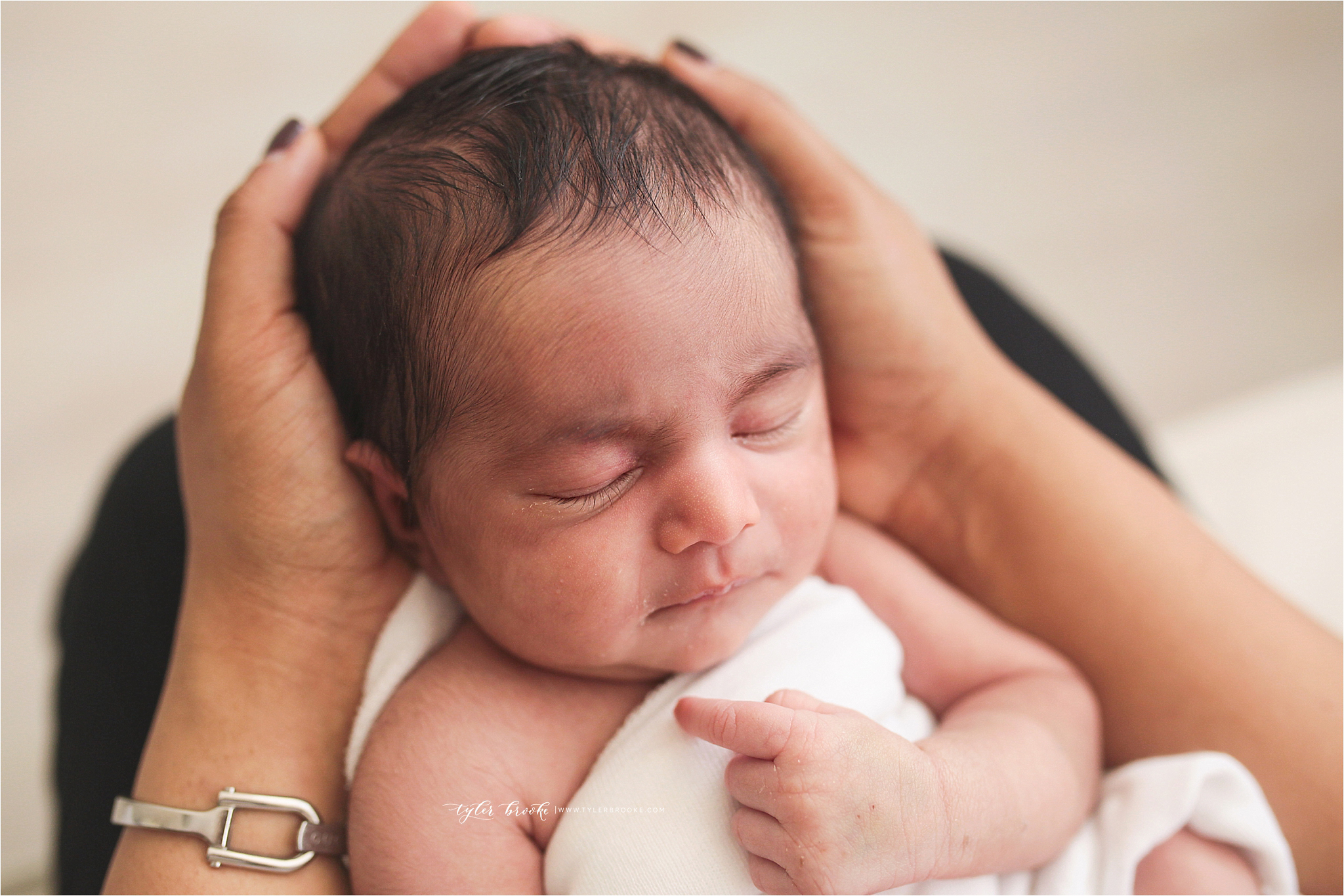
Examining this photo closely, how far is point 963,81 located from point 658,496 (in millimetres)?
2265

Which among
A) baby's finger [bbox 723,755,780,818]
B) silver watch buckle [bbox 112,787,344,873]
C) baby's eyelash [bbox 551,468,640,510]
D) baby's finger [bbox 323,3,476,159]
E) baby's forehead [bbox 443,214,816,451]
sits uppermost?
baby's finger [bbox 323,3,476,159]

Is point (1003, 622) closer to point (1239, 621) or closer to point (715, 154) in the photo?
point (1239, 621)

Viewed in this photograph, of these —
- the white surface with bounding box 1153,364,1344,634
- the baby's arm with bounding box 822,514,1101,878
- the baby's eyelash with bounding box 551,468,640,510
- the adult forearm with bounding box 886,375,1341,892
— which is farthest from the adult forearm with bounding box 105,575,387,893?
the white surface with bounding box 1153,364,1344,634

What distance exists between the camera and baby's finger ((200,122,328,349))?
1095mm

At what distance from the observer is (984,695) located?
1.15 meters

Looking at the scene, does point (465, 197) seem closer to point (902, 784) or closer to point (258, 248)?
point (258, 248)

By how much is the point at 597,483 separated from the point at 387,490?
0.30 m

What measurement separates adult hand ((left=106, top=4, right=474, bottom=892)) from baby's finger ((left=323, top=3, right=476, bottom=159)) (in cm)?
11

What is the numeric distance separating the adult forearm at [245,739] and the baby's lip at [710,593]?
1.40ft

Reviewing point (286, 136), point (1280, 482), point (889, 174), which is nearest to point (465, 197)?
point (286, 136)

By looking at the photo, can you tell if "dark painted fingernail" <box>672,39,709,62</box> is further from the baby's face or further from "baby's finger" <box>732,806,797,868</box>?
"baby's finger" <box>732,806,797,868</box>

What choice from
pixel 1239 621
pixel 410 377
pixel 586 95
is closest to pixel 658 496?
pixel 410 377

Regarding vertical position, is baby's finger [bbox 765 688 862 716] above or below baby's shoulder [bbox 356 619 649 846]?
above

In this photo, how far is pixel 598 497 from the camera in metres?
0.97
